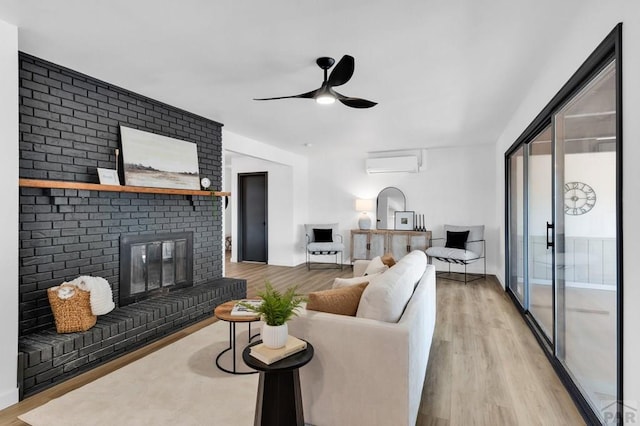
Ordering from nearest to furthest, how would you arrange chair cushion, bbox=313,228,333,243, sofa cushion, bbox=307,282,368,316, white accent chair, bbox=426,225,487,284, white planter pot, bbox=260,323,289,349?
white planter pot, bbox=260,323,289,349, sofa cushion, bbox=307,282,368,316, white accent chair, bbox=426,225,487,284, chair cushion, bbox=313,228,333,243

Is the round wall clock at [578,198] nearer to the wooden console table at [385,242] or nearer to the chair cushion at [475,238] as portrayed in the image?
the chair cushion at [475,238]

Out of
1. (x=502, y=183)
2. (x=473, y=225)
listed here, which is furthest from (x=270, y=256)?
(x=502, y=183)

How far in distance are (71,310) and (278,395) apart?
6.60 feet

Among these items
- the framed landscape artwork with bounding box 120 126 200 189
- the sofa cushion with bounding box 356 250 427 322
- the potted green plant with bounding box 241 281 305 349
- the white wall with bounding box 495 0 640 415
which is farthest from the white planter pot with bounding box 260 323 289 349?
the framed landscape artwork with bounding box 120 126 200 189

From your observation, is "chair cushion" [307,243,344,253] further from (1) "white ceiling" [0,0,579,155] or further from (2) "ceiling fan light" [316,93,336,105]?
(2) "ceiling fan light" [316,93,336,105]

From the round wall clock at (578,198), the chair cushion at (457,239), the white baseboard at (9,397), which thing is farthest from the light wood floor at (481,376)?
the chair cushion at (457,239)

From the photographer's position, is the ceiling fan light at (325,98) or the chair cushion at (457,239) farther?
the chair cushion at (457,239)

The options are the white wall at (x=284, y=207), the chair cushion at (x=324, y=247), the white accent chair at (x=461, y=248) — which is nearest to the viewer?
the white accent chair at (x=461, y=248)

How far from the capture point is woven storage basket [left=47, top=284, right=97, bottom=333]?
104 inches

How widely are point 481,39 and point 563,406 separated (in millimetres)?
2505

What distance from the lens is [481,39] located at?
2.44 m

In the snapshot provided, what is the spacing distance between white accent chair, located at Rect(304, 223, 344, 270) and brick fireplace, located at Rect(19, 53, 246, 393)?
313cm

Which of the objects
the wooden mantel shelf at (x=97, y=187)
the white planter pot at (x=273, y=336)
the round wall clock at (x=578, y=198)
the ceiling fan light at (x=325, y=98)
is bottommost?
the white planter pot at (x=273, y=336)

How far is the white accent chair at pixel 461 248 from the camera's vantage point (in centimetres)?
582
